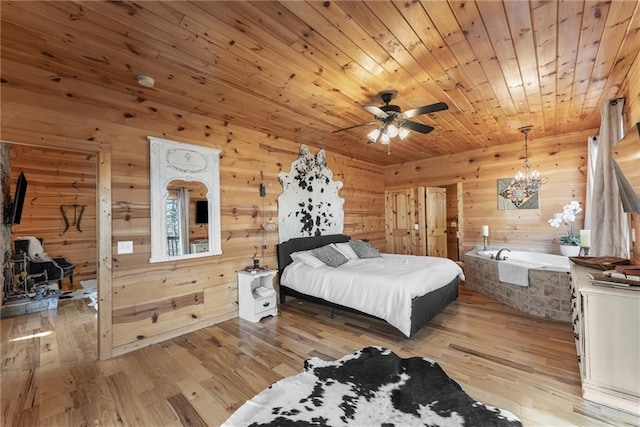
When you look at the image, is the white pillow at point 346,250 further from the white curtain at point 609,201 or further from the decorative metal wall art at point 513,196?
the decorative metal wall art at point 513,196

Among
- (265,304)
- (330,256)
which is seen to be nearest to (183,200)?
(265,304)

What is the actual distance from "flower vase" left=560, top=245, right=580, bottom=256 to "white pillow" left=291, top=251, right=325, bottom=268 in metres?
3.89

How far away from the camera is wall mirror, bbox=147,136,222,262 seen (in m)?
3.00

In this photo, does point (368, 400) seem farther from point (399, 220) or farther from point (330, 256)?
point (399, 220)

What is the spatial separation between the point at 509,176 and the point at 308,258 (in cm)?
418

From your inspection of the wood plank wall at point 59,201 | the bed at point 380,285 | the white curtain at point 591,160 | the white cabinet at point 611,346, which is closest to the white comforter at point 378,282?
the bed at point 380,285

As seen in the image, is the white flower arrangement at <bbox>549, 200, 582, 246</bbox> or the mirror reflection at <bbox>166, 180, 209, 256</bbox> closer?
the mirror reflection at <bbox>166, 180, 209, 256</bbox>

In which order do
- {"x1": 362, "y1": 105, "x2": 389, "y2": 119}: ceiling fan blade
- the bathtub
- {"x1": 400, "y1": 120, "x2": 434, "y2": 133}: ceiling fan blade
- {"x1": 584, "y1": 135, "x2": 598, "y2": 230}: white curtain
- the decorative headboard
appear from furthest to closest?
1. the bathtub
2. the decorative headboard
3. {"x1": 584, "y1": 135, "x2": 598, "y2": 230}: white curtain
4. {"x1": 400, "y1": 120, "x2": 434, "y2": 133}: ceiling fan blade
5. {"x1": 362, "y1": 105, "x2": 389, "y2": 119}: ceiling fan blade

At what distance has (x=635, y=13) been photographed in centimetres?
177

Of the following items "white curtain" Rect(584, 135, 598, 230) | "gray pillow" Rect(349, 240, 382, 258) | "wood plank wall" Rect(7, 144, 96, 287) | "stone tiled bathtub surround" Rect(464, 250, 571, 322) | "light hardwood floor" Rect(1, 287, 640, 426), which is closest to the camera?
"light hardwood floor" Rect(1, 287, 640, 426)

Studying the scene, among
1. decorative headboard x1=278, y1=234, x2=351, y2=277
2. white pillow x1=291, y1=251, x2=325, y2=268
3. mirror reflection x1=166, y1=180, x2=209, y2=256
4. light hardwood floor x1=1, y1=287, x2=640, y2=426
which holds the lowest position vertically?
light hardwood floor x1=1, y1=287, x2=640, y2=426

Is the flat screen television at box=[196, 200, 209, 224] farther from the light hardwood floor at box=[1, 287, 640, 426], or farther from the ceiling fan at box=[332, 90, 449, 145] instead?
the ceiling fan at box=[332, 90, 449, 145]

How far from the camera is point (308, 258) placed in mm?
3910

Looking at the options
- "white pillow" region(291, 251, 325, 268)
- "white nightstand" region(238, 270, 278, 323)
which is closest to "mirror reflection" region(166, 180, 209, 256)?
"white nightstand" region(238, 270, 278, 323)
